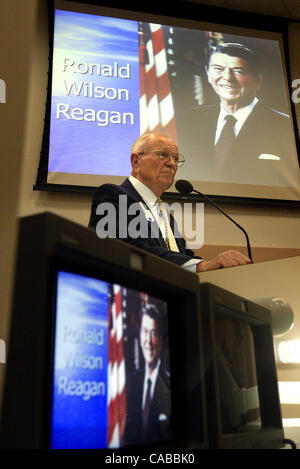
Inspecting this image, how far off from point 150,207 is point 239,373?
108cm

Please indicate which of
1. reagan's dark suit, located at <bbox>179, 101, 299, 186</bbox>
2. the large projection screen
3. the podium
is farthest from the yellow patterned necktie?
reagan's dark suit, located at <bbox>179, 101, 299, 186</bbox>

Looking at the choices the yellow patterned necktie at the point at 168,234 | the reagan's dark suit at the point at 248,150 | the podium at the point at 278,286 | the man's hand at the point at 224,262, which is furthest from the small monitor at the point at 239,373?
the reagan's dark suit at the point at 248,150

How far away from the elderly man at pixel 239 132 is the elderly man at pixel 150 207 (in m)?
1.37

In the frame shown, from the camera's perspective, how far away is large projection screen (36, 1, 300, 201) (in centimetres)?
299

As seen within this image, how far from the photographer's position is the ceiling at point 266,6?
3592 mm

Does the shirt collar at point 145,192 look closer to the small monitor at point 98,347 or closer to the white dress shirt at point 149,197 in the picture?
the white dress shirt at point 149,197

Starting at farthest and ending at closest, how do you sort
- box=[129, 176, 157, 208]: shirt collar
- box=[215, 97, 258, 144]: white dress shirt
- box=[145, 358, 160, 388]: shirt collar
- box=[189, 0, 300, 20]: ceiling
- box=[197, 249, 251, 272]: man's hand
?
box=[189, 0, 300, 20]: ceiling
box=[215, 97, 258, 144]: white dress shirt
box=[129, 176, 157, 208]: shirt collar
box=[197, 249, 251, 272]: man's hand
box=[145, 358, 160, 388]: shirt collar

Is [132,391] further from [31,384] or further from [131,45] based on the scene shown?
[131,45]

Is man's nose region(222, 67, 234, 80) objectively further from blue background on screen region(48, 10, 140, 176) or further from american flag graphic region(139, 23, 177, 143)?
blue background on screen region(48, 10, 140, 176)

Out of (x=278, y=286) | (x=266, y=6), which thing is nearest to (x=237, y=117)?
(x=266, y=6)

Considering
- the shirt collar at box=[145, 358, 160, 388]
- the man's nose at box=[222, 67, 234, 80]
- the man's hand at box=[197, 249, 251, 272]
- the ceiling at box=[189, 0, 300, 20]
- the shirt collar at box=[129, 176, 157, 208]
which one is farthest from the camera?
the ceiling at box=[189, 0, 300, 20]

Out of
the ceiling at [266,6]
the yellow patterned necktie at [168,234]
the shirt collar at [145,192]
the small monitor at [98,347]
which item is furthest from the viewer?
the ceiling at [266,6]

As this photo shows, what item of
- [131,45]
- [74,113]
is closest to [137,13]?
[131,45]
